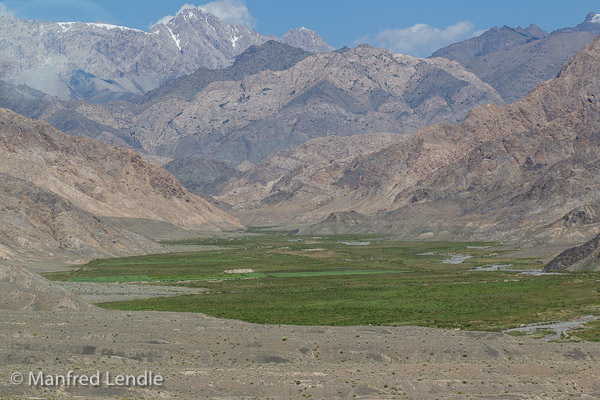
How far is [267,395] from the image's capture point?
2197 inches

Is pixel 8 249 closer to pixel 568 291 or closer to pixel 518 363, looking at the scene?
pixel 568 291

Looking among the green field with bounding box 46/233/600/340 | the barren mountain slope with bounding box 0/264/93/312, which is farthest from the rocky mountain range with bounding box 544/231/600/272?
the barren mountain slope with bounding box 0/264/93/312

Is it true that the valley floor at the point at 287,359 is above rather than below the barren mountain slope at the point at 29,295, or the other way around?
below

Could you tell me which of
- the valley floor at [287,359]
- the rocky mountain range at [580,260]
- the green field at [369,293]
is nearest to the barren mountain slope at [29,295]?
the valley floor at [287,359]

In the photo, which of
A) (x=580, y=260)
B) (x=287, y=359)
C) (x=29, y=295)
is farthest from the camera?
(x=580, y=260)

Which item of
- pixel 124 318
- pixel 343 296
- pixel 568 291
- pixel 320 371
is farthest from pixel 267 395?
pixel 568 291

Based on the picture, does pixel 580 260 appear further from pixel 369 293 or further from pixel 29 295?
pixel 29 295

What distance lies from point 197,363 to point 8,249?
395ft

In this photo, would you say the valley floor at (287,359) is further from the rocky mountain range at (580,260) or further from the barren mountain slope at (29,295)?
the rocky mountain range at (580,260)

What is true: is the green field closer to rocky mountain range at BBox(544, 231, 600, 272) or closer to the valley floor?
rocky mountain range at BBox(544, 231, 600, 272)

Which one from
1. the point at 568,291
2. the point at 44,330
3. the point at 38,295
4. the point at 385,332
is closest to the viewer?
the point at 44,330

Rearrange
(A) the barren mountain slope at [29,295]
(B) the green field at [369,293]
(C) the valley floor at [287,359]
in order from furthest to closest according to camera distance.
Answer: (B) the green field at [369,293], (A) the barren mountain slope at [29,295], (C) the valley floor at [287,359]

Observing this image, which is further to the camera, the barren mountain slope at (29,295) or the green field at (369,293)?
the green field at (369,293)

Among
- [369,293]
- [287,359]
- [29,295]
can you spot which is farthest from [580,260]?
[287,359]
